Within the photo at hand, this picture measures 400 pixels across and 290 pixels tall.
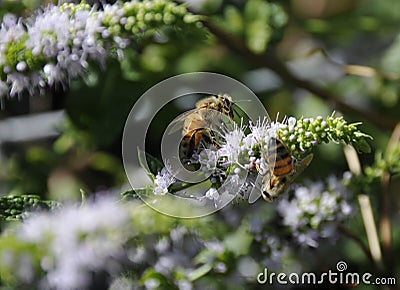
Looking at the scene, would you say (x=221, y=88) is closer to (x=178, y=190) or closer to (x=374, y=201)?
(x=374, y=201)

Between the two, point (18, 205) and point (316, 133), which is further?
point (18, 205)

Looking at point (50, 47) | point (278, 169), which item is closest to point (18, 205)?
point (50, 47)

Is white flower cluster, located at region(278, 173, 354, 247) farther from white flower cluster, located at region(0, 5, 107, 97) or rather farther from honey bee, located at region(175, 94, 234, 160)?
white flower cluster, located at region(0, 5, 107, 97)

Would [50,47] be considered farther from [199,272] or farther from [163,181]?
[199,272]

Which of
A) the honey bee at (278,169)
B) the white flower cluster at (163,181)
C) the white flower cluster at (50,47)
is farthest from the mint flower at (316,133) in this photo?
the white flower cluster at (50,47)

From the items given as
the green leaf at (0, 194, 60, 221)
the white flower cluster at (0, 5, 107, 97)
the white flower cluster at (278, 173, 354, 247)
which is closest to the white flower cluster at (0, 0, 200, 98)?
the white flower cluster at (0, 5, 107, 97)
